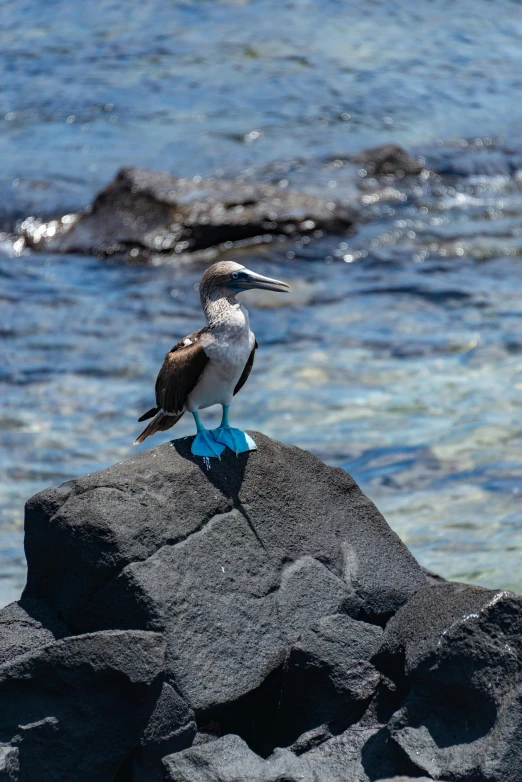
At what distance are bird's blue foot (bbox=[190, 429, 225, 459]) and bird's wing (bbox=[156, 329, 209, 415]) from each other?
0.17 meters

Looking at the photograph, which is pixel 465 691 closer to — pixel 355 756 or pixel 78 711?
pixel 355 756

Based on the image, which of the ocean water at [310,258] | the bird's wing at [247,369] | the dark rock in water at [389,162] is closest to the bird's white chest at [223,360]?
the bird's wing at [247,369]

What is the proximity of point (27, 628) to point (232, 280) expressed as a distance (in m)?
1.74

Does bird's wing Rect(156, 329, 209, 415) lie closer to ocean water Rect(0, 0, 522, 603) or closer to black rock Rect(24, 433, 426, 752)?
black rock Rect(24, 433, 426, 752)

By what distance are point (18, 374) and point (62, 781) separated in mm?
6557

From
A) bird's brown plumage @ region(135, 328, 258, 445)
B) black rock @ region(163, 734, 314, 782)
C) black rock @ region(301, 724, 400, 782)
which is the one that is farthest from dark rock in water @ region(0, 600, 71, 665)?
black rock @ region(301, 724, 400, 782)

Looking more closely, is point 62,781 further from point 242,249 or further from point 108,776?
point 242,249

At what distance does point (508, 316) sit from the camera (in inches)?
430

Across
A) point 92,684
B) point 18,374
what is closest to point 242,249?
point 18,374

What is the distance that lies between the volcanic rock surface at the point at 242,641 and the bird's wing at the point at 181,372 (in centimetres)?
21

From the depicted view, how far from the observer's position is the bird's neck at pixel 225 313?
4.61 m

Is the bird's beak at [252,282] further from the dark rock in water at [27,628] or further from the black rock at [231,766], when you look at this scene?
the black rock at [231,766]

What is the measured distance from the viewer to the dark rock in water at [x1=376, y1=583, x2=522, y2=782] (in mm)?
3811

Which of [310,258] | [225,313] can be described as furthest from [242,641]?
[310,258]
